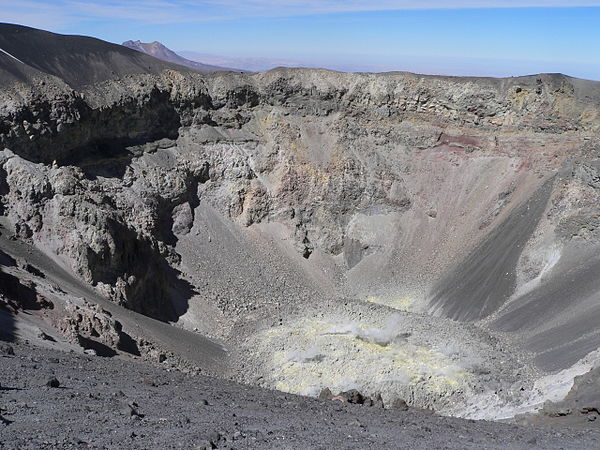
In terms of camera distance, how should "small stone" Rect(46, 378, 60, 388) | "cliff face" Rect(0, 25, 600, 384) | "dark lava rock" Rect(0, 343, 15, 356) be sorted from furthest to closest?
"cliff face" Rect(0, 25, 600, 384), "dark lava rock" Rect(0, 343, 15, 356), "small stone" Rect(46, 378, 60, 388)

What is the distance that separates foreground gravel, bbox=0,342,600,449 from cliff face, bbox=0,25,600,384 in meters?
16.1

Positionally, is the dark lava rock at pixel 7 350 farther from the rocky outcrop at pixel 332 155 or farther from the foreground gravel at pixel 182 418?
the rocky outcrop at pixel 332 155

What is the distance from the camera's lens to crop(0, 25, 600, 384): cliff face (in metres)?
35.9

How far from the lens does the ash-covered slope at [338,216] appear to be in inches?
1232

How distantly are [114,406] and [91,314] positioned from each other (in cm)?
1358

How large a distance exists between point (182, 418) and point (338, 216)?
35.1m

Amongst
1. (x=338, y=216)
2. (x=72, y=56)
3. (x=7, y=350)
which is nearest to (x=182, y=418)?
(x=7, y=350)

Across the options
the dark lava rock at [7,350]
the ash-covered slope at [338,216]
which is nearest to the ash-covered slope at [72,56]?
the ash-covered slope at [338,216]

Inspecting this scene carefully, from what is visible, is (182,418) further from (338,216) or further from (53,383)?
(338,216)

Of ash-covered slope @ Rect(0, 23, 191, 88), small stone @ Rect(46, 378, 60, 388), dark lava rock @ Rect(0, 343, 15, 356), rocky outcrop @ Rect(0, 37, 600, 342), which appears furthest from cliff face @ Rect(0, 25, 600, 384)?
small stone @ Rect(46, 378, 60, 388)

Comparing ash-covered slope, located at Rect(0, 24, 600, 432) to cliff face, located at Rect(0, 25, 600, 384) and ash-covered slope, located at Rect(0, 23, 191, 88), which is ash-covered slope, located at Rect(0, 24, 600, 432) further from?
ash-covered slope, located at Rect(0, 23, 191, 88)

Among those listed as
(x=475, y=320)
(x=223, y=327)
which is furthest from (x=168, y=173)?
(x=475, y=320)

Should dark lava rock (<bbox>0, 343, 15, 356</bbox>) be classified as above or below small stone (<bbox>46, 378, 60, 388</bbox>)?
below

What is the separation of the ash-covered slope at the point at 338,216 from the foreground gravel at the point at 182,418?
9.09 meters
